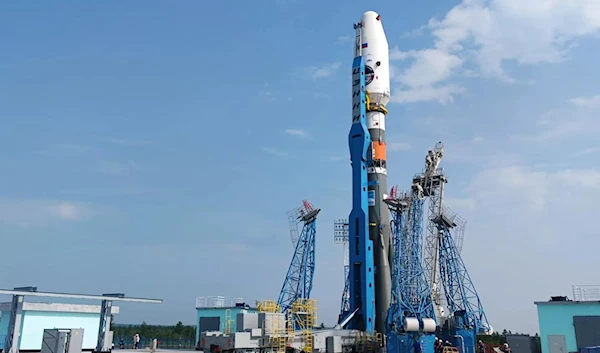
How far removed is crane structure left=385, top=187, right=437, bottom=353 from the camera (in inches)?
1331

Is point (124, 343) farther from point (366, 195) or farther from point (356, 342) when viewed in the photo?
point (366, 195)

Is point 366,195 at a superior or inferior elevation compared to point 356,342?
superior

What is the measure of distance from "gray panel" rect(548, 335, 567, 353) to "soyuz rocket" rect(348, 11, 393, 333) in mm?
10828

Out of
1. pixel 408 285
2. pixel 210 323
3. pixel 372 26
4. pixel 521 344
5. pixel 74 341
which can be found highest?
pixel 372 26

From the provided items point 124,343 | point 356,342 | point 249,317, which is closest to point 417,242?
point 356,342

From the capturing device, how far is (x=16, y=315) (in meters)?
27.2

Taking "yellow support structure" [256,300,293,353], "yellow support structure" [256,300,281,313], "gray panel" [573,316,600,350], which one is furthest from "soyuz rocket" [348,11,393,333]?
"gray panel" [573,316,600,350]

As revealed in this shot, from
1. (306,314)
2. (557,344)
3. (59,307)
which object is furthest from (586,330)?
(59,307)

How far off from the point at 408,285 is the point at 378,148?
37.4 feet

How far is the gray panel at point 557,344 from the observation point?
1303 inches

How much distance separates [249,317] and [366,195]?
15681 millimetres

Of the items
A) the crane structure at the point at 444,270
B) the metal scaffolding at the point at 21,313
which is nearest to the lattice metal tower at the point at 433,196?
the crane structure at the point at 444,270

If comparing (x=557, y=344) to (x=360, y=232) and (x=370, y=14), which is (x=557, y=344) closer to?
(x=360, y=232)

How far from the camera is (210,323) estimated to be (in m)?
44.2
